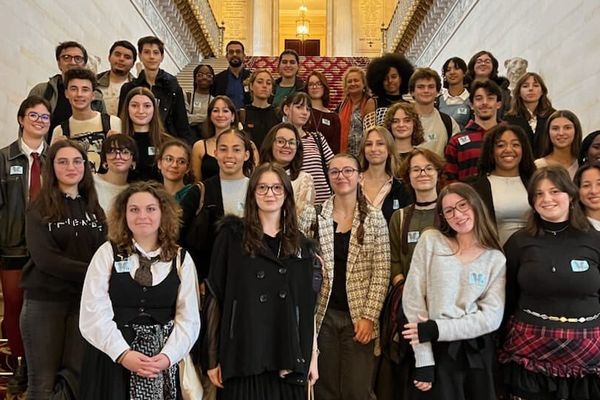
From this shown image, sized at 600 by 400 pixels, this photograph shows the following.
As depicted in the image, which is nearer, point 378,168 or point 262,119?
point 378,168

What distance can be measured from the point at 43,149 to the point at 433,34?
493 inches

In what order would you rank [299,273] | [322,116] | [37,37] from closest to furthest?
[299,273]
[322,116]
[37,37]

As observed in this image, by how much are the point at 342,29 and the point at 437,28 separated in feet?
29.0

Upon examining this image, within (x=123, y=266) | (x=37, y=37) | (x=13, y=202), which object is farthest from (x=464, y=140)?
(x=37, y=37)

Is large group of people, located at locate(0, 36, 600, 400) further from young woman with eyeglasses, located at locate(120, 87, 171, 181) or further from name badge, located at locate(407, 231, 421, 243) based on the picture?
young woman with eyeglasses, located at locate(120, 87, 171, 181)

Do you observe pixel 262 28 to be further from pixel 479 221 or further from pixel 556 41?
pixel 479 221

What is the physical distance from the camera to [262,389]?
3004 mm

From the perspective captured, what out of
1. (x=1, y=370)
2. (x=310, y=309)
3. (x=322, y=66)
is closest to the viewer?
(x=310, y=309)

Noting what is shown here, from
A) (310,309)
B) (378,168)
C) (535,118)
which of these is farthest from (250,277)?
(535,118)

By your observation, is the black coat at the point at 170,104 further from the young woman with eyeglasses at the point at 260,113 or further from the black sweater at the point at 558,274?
the black sweater at the point at 558,274

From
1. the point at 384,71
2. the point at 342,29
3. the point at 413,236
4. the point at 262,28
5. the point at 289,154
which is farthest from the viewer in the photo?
the point at 262,28

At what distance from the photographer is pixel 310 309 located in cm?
306

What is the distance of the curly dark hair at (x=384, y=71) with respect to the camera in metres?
→ 5.79

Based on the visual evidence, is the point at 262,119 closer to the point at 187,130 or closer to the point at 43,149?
the point at 187,130
